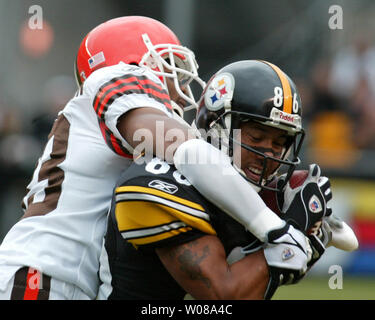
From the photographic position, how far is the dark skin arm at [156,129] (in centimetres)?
267

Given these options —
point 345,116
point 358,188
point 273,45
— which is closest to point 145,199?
point 358,188

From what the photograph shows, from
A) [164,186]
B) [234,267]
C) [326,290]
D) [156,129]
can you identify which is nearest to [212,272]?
[234,267]

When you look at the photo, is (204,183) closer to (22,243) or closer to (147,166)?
(147,166)

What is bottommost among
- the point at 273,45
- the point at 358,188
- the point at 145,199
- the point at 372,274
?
the point at 372,274

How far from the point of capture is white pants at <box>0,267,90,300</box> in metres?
2.96

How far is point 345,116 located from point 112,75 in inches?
241

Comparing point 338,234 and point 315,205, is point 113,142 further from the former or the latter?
point 338,234

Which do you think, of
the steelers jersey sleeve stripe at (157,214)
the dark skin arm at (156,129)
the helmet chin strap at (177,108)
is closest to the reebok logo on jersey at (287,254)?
the steelers jersey sleeve stripe at (157,214)

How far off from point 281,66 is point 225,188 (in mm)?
7113

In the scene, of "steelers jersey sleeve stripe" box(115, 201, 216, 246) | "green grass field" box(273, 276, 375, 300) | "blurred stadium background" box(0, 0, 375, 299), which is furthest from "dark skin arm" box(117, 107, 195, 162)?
"blurred stadium background" box(0, 0, 375, 299)

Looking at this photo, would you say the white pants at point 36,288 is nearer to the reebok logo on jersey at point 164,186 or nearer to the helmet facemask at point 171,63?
the reebok logo on jersey at point 164,186

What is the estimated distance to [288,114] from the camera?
283 centimetres

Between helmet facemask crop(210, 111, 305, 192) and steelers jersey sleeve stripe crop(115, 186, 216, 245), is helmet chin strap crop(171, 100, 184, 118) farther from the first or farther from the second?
steelers jersey sleeve stripe crop(115, 186, 216, 245)

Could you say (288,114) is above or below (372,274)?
above
